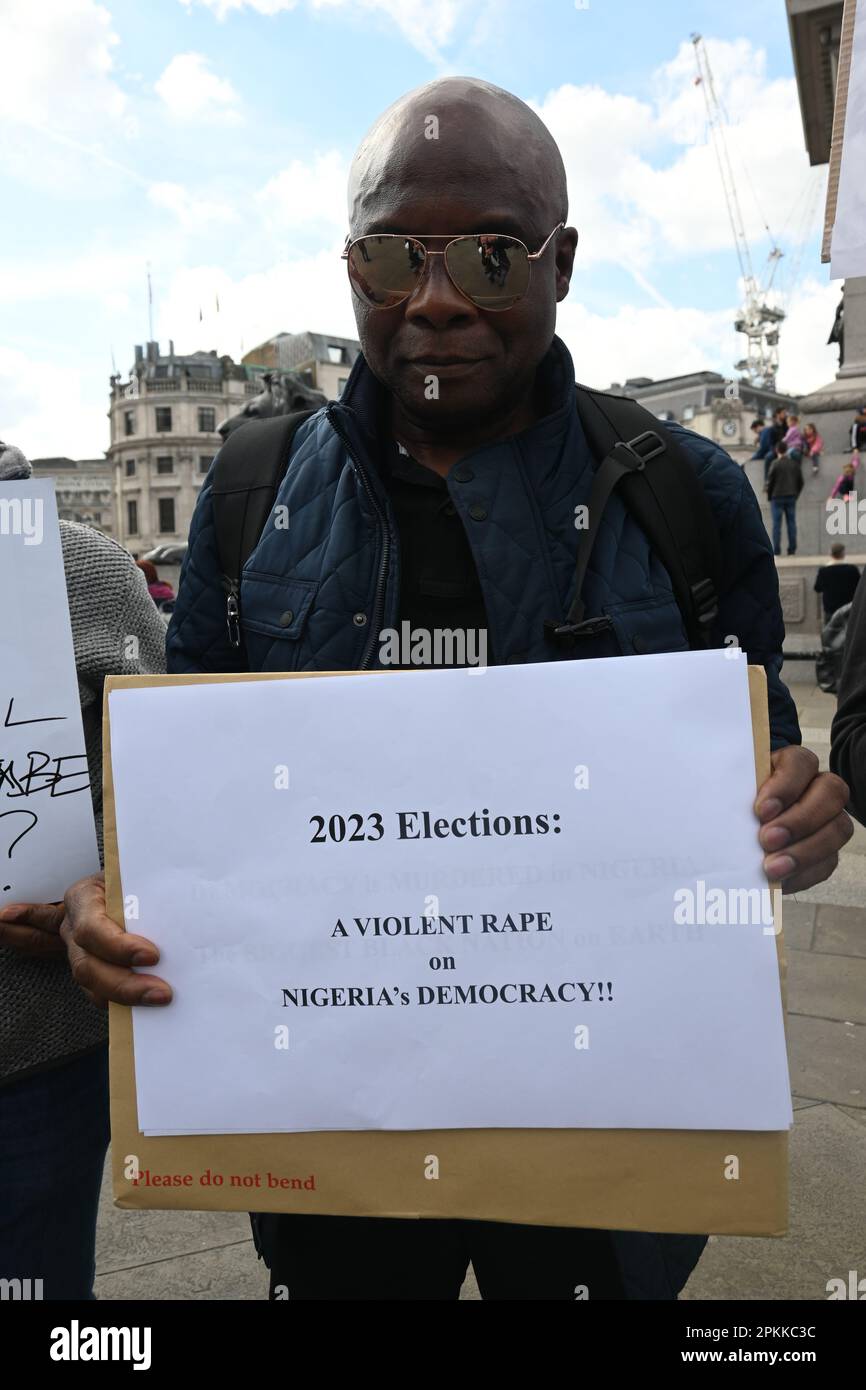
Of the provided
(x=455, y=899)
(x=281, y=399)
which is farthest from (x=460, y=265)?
(x=281, y=399)

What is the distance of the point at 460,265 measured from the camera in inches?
54.4

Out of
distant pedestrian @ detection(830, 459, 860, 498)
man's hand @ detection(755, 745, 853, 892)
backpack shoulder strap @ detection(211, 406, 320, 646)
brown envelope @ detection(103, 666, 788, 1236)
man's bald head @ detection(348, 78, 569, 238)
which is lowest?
brown envelope @ detection(103, 666, 788, 1236)

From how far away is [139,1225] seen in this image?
A: 10.1 feet

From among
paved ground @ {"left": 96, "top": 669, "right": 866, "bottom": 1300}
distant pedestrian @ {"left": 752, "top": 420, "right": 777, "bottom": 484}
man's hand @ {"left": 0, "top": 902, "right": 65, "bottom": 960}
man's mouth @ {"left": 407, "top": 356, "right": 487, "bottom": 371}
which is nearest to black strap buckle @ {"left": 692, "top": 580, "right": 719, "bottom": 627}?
man's mouth @ {"left": 407, "top": 356, "right": 487, "bottom": 371}

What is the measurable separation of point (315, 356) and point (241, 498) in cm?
7871

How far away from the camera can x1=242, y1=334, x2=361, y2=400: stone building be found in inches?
2936

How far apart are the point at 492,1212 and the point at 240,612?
35.2 inches

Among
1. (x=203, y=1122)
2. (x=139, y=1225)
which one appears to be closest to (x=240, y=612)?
(x=203, y=1122)

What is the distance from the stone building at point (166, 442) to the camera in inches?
2980

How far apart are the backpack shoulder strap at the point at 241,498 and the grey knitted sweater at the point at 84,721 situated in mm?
236

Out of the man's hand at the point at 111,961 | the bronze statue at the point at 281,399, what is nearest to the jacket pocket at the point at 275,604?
the man's hand at the point at 111,961

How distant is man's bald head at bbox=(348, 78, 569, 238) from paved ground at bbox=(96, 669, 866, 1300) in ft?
8.68

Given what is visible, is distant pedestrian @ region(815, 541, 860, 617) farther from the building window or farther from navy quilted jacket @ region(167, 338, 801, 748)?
the building window

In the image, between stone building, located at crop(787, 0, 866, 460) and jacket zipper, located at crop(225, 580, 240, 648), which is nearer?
jacket zipper, located at crop(225, 580, 240, 648)
